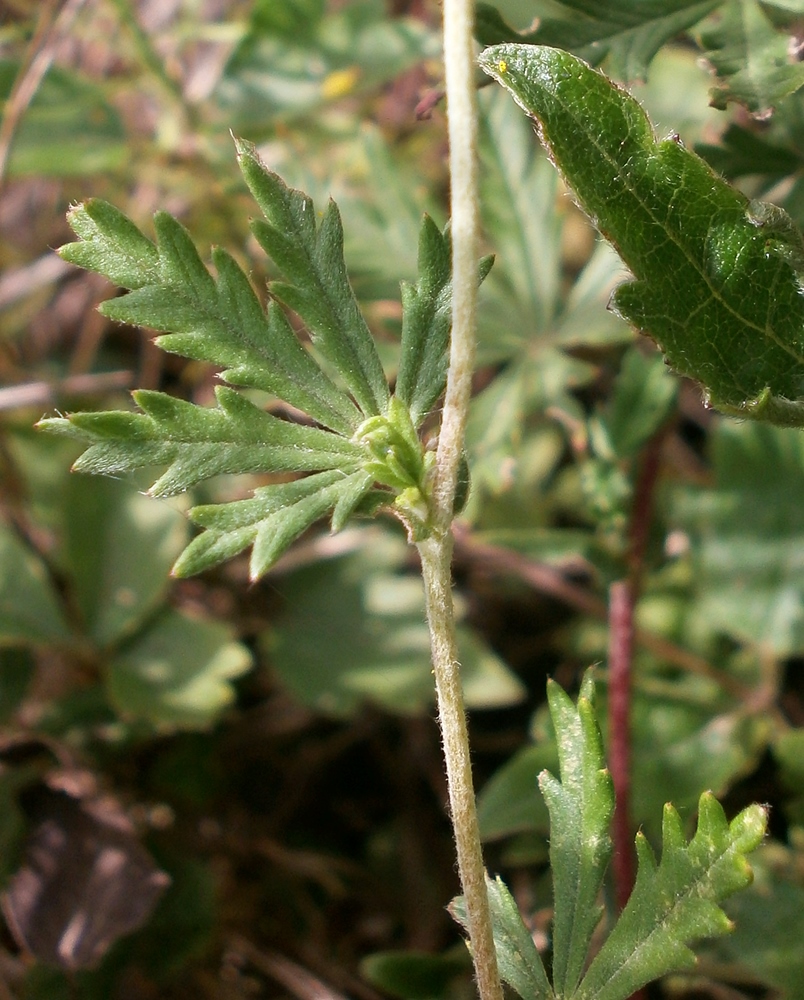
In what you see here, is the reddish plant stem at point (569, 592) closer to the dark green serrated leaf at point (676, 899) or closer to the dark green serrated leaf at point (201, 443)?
the dark green serrated leaf at point (201, 443)

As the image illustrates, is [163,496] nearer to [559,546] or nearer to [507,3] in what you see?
[559,546]

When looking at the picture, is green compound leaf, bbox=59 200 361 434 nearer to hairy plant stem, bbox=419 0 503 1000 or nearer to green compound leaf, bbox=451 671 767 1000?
hairy plant stem, bbox=419 0 503 1000

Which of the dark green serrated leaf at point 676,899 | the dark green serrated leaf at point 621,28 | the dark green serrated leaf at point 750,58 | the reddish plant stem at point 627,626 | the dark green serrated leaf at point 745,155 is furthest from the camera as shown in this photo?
the reddish plant stem at point 627,626

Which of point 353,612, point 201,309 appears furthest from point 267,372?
point 353,612

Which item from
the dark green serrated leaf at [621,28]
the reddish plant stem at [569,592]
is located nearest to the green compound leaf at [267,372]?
the dark green serrated leaf at [621,28]

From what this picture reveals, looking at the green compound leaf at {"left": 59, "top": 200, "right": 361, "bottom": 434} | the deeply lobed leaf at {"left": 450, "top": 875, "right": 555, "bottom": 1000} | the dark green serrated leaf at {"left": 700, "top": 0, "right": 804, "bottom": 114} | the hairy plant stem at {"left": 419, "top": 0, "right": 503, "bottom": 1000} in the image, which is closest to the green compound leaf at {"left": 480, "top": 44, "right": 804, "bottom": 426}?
the hairy plant stem at {"left": 419, "top": 0, "right": 503, "bottom": 1000}

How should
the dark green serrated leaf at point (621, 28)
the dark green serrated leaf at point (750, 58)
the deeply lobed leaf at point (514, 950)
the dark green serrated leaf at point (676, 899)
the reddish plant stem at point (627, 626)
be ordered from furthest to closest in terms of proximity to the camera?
the reddish plant stem at point (627, 626)
the dark green serrated leaf at point (621, 28)
the dark green serrated leaf at point (750, 58)
the deeply lobed leaf at point (514, 950)
the dark green serrated leaf at point (676, 899)

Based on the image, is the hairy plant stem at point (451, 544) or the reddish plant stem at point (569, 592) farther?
the reddish plant stem at point (569, 592)
